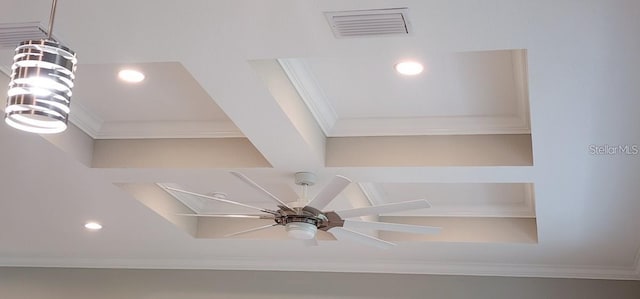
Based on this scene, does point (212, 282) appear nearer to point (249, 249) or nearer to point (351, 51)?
point (249, 249)

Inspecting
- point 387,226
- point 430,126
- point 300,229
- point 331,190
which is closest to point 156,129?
point 300,229

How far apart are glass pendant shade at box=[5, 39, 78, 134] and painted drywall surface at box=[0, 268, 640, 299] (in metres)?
4.38

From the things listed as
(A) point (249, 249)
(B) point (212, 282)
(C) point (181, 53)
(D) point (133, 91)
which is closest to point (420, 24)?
(C) point (181, 53)

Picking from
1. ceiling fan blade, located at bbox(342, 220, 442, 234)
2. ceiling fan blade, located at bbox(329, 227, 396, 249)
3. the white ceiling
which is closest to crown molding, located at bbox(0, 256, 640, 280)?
the white ceiling

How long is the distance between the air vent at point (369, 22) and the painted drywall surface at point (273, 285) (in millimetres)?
3553

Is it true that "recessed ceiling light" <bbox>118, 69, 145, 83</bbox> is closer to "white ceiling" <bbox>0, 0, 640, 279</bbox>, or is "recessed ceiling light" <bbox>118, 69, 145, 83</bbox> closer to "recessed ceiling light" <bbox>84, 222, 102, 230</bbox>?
"white ceiling" <bbox>0, 0, 640, 279</bbox>

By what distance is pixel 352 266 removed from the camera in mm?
5633

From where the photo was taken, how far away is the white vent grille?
7.75ft

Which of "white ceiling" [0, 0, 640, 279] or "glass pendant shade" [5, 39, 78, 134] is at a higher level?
"white ceiling" [0, 0, 640, 279]

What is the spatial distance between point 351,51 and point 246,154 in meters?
1.43

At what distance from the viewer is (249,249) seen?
5.45 metres

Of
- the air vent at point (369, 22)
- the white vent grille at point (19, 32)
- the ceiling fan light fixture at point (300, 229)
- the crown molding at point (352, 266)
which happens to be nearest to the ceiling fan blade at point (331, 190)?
the ceiling fan light fixture at point (300, 229)

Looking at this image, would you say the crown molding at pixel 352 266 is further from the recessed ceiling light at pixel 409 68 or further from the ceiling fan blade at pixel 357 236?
the recessed ceiling light at pixel 409 68

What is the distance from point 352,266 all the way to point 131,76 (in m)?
2.89
